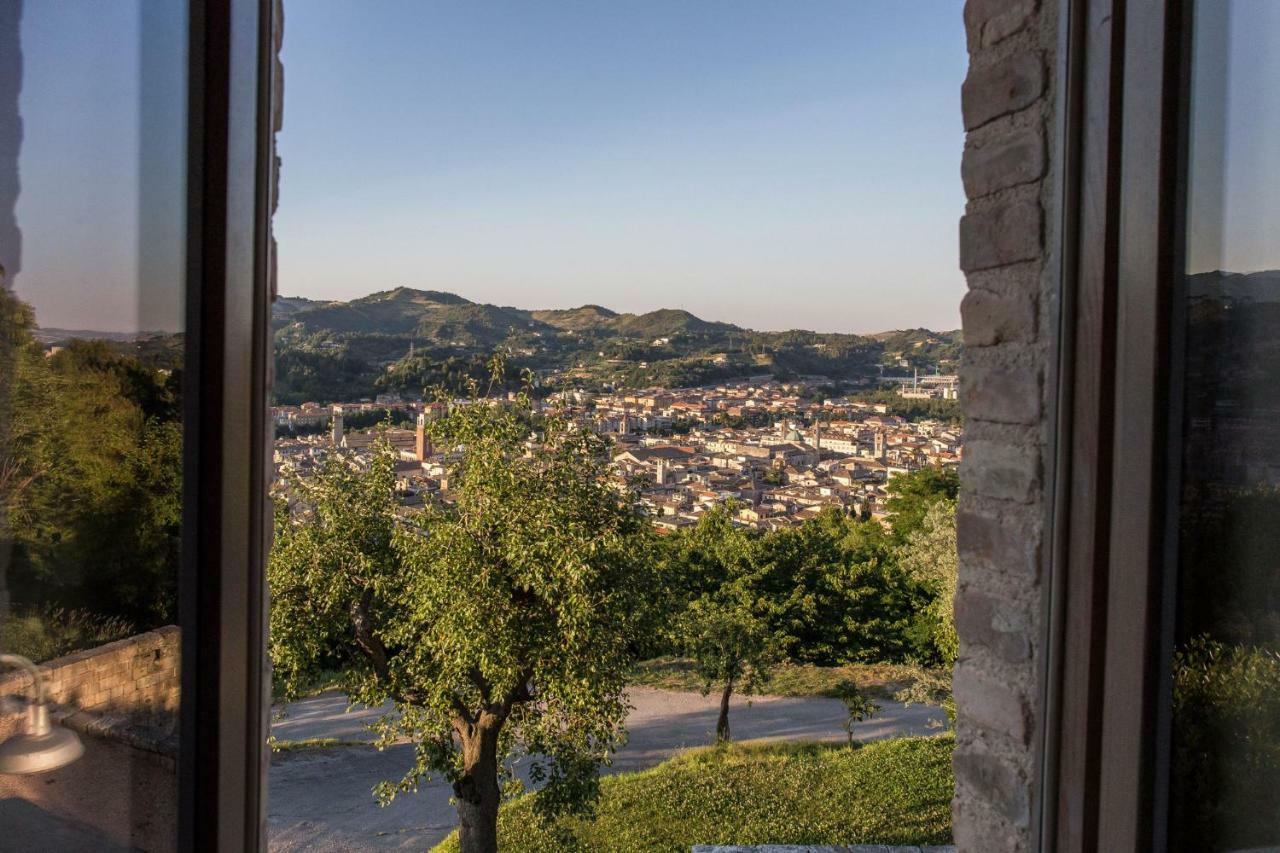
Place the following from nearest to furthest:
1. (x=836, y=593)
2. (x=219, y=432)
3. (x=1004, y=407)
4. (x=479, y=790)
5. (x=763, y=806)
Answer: (x=219, y=432)
(x=1004, y=407)
(x=479, y=790)
(x=763, y=806)
(x=836, y=593)

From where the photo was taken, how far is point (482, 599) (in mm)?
4488

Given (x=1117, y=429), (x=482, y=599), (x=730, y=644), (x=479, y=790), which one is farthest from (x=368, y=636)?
(x=1117, y=429)

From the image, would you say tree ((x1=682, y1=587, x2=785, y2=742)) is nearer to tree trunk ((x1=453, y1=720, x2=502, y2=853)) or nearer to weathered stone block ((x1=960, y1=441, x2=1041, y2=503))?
tree trunk ((x1=453, y1=720, x2=502, y2=853))

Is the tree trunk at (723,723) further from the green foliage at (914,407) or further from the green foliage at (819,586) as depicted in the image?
the green foliage at (914,407)

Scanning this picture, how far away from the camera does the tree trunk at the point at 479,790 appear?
507 centimetres

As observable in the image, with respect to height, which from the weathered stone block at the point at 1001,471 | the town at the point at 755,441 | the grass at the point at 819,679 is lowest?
the grass at the point at 819,679

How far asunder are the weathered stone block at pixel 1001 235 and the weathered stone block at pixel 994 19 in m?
0.20

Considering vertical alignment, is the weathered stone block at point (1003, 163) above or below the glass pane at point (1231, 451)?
above

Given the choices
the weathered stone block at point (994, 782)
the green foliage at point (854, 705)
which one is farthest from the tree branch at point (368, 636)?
the green foliage at point (854, 705)

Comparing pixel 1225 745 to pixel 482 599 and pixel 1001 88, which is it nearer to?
pixel 1001 88

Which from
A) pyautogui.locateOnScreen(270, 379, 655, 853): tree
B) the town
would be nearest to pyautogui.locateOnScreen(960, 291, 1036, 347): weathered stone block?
pyautogui.locateOnScreen(270, 379, 655, 853): tree

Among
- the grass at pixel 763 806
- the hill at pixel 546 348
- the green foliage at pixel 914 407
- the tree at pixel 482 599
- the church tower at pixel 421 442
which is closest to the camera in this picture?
the tree at pixel 482 599

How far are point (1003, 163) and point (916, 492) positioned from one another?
9297mm

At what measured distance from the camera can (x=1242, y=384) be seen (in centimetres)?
74
